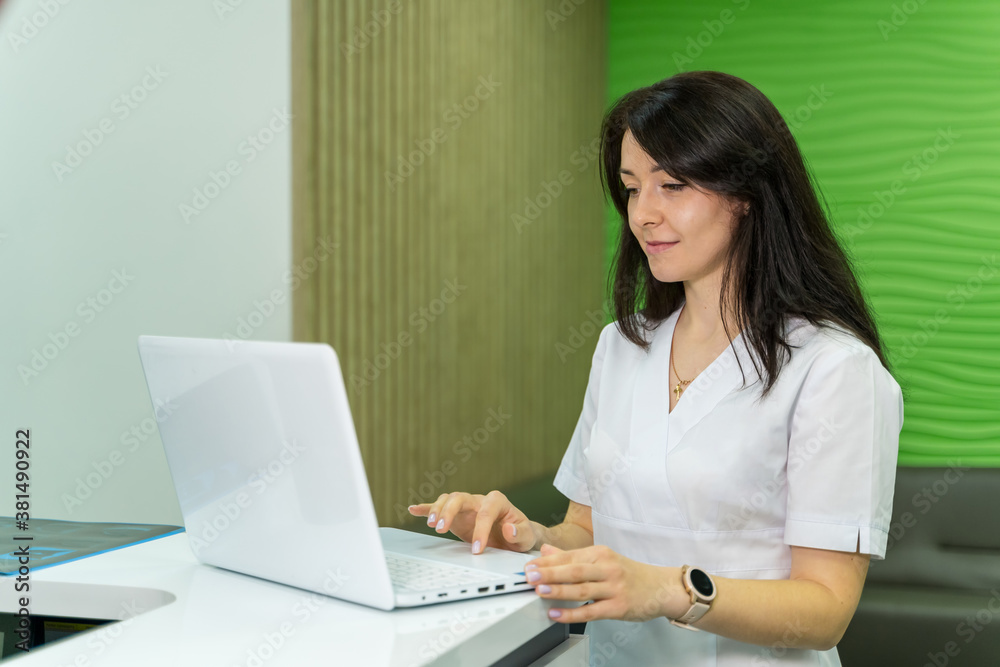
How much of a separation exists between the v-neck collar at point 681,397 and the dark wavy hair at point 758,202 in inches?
1.6

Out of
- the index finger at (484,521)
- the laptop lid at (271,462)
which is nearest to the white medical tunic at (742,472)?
the index finger at (484,521)

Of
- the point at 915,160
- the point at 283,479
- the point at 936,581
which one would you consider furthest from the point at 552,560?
the point at 915,160

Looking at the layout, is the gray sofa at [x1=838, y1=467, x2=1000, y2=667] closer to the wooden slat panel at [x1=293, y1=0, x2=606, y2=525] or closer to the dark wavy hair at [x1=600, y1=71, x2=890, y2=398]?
the wooden slat panel at [x1=293, y1=0, x2=606, y2=525]

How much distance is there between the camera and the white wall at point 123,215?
2.31 meters

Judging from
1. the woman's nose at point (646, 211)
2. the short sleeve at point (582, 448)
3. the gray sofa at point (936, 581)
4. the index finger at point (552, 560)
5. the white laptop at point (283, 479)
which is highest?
the woman's nose at point (646, 211)

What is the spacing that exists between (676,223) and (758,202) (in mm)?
133

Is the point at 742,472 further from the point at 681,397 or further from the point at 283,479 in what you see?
the point at 283,479

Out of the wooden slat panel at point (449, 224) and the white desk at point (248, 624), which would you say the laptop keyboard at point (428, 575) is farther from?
the wooden slat panel at point (449, 224)

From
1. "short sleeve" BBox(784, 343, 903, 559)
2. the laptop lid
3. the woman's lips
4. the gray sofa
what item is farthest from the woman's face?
the gray sofa

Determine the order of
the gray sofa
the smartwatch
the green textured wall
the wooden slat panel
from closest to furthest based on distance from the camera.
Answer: the smartwatch, the wooden slat panel, the gray sofa, the green textured wall

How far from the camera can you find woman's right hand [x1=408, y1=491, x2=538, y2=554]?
1245 mm

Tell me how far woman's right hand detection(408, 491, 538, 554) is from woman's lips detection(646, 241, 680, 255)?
0.48 metres

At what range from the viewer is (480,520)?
125 cm

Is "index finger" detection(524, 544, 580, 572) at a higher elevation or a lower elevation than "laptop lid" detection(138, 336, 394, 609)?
lower
